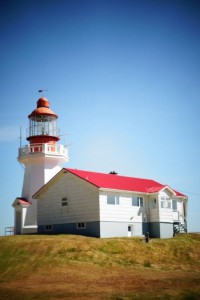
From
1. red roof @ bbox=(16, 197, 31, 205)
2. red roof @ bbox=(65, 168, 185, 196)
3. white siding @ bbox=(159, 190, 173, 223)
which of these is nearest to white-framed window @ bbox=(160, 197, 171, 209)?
white siding @ bbox=(159, 190, 173, 223)

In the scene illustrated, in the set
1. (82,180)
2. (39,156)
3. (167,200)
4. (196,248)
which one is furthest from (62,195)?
(196,248)

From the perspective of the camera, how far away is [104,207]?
38375mm

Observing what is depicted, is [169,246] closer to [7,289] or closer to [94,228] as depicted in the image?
[94,228]

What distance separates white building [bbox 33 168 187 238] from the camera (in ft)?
126

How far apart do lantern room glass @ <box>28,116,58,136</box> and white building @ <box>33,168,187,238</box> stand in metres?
6.81

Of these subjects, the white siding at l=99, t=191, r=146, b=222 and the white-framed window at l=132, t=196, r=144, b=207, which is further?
the white-framed window at l=132, t=196, r=144, b=207

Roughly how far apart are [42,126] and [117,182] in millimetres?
11115

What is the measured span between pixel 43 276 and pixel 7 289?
137 inches

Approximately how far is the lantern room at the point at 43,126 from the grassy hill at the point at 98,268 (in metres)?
13.1

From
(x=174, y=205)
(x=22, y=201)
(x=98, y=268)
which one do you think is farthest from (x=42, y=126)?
(x=98, y=268)

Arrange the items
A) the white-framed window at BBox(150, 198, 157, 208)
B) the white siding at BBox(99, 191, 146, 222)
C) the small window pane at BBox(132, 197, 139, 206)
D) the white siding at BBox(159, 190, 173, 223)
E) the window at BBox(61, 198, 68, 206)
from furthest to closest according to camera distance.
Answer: the white-framed window at BBox(150, 198, 157, 208)
the white siding at BBox(159, 190, 173, 223)
the small window pane at BBox(132, 197, 139, 206)
the window at BBox(61, 198, 68, 206)
the white siding at BBox(99, 191, 146, 222)

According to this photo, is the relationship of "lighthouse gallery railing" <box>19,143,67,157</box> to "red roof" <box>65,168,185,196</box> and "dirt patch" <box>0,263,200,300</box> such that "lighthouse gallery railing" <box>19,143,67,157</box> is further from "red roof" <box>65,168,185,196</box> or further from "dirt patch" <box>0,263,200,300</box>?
"dirt patch" <box>0,263,200,300</box>

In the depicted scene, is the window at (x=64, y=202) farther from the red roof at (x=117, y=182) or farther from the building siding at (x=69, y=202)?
the red roof at (x=117, y=182)

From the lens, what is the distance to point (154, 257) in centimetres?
3109
